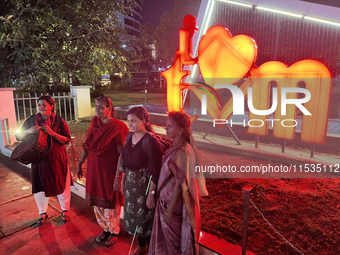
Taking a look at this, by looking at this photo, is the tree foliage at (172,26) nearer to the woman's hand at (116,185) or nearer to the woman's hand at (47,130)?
the woman's hand at (47,130)

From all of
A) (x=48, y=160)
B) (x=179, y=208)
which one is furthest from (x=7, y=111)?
(x=179, y=208)

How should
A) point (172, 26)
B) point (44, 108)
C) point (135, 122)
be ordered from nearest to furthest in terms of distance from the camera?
point (135, 122)
point (44, 108)
point (172, 26)

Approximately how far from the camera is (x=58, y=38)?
23.7 ft

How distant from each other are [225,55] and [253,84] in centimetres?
71

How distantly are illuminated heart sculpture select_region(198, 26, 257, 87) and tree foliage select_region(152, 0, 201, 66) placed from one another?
1956 centimetres

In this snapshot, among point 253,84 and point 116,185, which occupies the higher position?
point 253,84

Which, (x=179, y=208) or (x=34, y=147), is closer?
(x=179, y=208)

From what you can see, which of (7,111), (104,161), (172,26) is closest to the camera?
(104,161)

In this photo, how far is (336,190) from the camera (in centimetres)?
424

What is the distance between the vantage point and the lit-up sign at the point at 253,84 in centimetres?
354

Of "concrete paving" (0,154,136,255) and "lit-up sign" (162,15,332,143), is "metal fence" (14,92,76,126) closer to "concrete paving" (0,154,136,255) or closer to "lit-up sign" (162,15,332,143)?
"concrete paving" (0,154,136,255)

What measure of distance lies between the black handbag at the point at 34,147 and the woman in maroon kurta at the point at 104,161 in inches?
A: 27.8

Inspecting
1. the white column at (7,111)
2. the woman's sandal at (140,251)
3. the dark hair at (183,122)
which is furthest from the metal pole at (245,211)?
the white column at (7,111)

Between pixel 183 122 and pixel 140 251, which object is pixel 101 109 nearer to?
pixel 183 122
